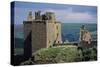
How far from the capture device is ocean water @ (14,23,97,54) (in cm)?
236

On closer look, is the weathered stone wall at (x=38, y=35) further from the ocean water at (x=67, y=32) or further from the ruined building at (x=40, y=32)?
the ocean water at (x=67, y=32)

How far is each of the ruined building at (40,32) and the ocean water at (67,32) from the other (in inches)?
2.0

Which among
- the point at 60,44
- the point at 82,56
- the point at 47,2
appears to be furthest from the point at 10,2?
the point at 82,56

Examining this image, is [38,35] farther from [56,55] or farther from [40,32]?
[56,55]

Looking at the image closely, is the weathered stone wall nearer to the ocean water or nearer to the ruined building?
the ruined building

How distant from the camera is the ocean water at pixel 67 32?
2357 millimetres

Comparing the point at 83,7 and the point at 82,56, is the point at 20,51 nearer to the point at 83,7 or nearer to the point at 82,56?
the point at 82,56

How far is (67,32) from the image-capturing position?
2617mm

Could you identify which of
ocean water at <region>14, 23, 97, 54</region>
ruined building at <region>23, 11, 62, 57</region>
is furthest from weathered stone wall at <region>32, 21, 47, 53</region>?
ocean water at <region>14, 23, 97, 54</region>

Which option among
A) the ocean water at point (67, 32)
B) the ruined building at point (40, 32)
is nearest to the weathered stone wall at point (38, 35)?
the ruined building at point (40, 32)

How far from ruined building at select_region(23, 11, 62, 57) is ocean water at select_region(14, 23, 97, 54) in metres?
0.05

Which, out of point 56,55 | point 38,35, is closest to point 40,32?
point 38,35
